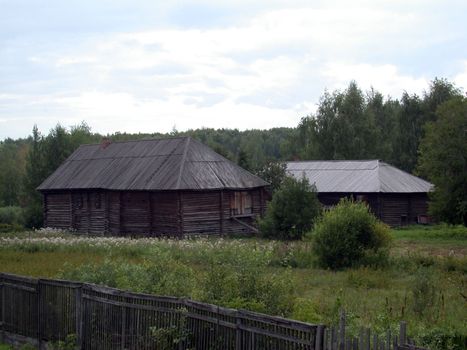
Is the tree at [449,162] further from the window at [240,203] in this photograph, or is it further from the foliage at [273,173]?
the window at [240,203]

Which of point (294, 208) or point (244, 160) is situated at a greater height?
point (244, 160)

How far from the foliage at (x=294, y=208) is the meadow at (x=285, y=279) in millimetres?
5145

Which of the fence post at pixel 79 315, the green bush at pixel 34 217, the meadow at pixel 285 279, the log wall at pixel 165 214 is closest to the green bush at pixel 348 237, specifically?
the meadow at pixel 285 279

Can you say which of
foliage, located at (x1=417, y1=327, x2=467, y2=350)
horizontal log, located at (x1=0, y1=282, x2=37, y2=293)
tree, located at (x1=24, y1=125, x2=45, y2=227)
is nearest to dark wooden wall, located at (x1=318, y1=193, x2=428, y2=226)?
tree, located at (x1=24, y1=125, x2=45, y2=227)

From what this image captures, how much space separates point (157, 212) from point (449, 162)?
53.5ft

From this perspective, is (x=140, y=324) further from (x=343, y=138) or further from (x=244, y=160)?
(x=343, y=138)

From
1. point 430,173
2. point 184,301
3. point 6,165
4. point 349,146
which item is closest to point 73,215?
point 430,173

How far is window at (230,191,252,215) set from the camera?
4012 cm

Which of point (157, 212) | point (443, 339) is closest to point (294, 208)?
point (157, 212)

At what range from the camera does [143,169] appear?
40656mm

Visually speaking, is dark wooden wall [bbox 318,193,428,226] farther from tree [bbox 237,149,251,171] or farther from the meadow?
the meadow

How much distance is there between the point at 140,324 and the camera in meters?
10.9

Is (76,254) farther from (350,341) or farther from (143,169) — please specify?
(350,341)

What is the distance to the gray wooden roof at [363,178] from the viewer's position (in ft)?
148
